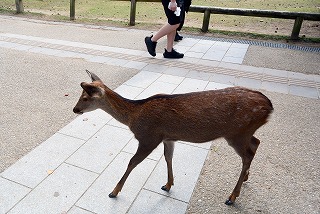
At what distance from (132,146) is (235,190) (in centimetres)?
144

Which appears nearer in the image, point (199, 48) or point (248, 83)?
point (248, 83)

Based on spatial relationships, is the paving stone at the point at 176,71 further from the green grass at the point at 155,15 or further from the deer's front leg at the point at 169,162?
the green grass at the point at 155,15

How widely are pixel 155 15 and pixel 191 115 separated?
35.4 feet

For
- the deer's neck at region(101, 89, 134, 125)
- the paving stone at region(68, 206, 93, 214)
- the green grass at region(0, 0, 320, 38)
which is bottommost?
the green grass at region(0, 0, 320, 38)

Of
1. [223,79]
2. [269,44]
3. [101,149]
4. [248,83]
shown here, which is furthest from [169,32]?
[101,149]

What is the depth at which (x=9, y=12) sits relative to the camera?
12.2m

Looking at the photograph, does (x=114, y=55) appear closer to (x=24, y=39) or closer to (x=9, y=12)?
(x=24, y=39)

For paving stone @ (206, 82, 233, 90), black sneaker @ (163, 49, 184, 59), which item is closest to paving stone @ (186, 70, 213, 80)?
paving stone @ (206, 82, 233, 90)

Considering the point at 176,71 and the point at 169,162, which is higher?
the point at 169,162

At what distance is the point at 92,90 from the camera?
2.98 m

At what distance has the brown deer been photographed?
2.83 meters

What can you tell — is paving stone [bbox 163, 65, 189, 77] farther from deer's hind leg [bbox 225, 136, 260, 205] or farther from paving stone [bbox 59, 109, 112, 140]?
deer's hind leg [bbox 225, 136, 260, 205]

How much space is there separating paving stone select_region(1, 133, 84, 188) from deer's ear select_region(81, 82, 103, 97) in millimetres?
1094

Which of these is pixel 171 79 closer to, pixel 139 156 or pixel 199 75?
pixel 199 75
